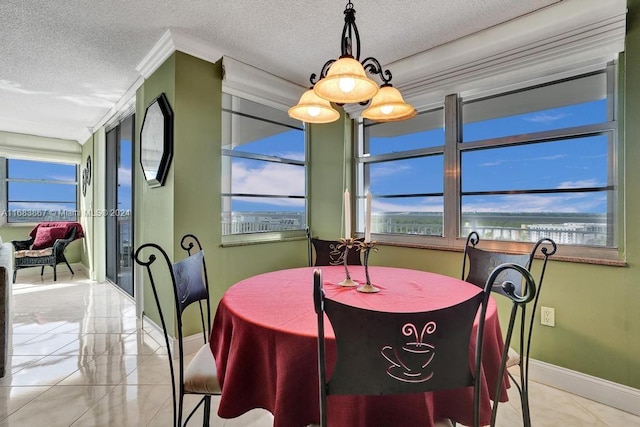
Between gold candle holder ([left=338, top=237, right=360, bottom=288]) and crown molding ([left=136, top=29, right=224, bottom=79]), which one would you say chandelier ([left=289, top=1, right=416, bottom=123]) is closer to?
gold candle holder ([left=338, top=237, right=360, bottom=288])

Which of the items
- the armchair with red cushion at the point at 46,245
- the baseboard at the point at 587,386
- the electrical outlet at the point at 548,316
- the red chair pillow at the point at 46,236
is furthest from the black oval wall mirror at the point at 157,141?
the red chair pillow at the point at 46,236

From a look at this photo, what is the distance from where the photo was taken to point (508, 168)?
7.72ft

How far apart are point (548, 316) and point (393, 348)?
184 cm

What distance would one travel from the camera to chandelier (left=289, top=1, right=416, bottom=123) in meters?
1.39

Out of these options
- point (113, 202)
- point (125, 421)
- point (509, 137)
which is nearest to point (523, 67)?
point (509, 137)

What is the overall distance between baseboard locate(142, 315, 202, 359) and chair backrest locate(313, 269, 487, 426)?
6.66 ft

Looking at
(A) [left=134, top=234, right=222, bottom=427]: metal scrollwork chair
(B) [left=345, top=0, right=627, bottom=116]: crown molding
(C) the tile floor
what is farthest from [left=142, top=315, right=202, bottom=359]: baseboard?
(B) [left=345, top=0, right=627, bottom=116]: crown molding

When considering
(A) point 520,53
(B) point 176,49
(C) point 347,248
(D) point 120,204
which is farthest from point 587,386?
(D) point 120,204

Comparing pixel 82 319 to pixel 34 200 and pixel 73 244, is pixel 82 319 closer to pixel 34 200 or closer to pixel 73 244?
pixel 73 244

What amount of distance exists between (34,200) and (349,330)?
22.0ft

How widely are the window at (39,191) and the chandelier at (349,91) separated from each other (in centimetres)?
576

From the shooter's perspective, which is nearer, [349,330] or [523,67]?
[349,330]

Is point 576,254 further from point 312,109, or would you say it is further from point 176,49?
point 176,49

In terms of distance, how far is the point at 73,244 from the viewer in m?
5.47
